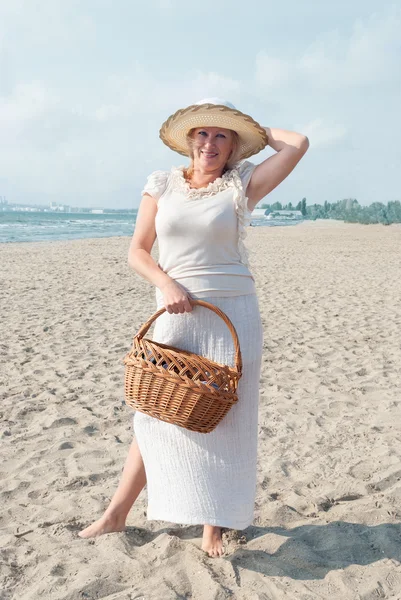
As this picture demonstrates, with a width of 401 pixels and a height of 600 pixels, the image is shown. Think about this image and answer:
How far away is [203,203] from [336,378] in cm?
332

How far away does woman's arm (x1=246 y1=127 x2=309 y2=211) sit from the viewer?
2365 millimetres

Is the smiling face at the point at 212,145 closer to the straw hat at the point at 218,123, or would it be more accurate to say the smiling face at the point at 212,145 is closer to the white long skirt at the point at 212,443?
the straw hat at the point at 218,123

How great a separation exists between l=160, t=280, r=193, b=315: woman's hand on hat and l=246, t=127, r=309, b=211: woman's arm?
0.44m

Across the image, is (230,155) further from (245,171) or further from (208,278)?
(208,278)

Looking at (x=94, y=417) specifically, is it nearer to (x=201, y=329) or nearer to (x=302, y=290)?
(x=201, y=329)

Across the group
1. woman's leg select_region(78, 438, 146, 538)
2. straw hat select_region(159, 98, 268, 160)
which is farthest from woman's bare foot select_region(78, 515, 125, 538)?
straw hat select_region(159, 98, 268, 160)

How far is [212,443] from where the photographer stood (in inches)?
94.6

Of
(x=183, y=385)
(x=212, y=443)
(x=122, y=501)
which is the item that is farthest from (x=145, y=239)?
(x=122, y=501)

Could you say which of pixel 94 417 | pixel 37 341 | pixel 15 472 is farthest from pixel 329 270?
pixel 15 472

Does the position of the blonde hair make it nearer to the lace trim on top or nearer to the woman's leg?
the lace trim on top

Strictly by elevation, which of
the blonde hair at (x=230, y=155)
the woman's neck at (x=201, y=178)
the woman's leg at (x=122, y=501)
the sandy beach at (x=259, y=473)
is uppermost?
the blonde hair at (x=230, y=155)

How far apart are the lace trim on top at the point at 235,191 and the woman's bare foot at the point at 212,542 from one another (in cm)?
111

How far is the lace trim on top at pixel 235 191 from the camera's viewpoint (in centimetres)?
233

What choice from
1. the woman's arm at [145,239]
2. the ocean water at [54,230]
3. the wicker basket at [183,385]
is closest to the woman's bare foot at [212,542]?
the wicker basket at [183,385]
